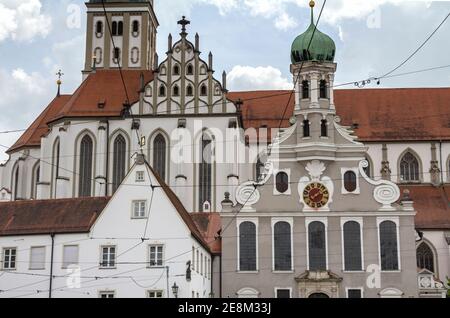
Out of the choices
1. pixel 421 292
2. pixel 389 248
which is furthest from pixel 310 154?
pixel 421 292

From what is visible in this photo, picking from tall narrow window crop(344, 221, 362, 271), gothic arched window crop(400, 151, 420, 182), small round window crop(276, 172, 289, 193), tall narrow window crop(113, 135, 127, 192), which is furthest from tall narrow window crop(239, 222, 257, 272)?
gothic arched window crop(400, 151, 420, 182)

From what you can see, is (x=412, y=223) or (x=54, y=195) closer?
(x=412, y=223)

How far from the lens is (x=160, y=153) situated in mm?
57125

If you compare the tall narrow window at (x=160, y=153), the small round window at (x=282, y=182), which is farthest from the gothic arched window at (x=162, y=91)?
the small round window at (x=282, y=182)

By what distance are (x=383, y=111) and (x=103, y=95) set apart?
72.6 ft

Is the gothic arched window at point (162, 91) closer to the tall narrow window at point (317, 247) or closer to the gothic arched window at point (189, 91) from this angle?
the gothic arched window at point (189, 91)

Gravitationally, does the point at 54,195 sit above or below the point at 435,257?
above

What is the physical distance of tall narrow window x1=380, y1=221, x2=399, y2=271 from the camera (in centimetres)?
4641

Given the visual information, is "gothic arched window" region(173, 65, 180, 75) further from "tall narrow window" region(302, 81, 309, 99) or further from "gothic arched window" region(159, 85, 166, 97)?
"tall narrow window" region(302, 81, 309, 99)

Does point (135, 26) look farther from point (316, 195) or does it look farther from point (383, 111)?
point (316, 195)
